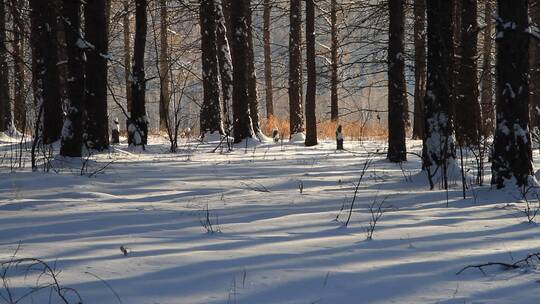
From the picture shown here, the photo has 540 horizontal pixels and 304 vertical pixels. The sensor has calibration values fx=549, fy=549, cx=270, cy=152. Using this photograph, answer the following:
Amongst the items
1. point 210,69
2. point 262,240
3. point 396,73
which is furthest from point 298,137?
point 262,240

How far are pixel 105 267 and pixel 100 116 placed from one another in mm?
7509

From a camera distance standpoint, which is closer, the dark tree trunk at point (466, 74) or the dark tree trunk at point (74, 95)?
the dark tree trunk at point (74, 95)

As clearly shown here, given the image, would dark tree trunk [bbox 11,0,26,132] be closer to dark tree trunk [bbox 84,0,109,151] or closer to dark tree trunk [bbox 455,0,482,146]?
dark tree trunk [bbox 84,0,109,151]

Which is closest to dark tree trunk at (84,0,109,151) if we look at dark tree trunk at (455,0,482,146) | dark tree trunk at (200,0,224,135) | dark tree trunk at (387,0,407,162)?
Answer: dark tree trunk at (200,0,224,135)

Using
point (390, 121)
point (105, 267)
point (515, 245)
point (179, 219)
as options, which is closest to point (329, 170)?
point (390, 121)

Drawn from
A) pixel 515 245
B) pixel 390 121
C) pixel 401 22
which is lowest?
pixel 515 245

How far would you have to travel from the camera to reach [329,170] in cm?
754

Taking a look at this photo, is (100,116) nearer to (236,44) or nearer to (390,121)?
(236,44)

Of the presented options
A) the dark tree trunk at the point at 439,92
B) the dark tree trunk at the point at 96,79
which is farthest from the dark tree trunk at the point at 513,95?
the dark tree trunk at the point at 96,79

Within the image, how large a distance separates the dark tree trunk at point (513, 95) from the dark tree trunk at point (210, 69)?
9.11m

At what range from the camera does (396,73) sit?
8.55 m

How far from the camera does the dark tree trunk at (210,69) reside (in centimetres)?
1355

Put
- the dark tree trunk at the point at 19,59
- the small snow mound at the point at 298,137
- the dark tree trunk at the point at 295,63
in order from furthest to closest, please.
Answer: the small snow mound at the point at 298,137, the dark tree trunk at the point at 295,63, the dark tree trunk at the point at 19,59

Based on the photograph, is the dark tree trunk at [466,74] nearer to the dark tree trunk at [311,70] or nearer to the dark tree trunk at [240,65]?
the dark tree trunk at [311,70]
